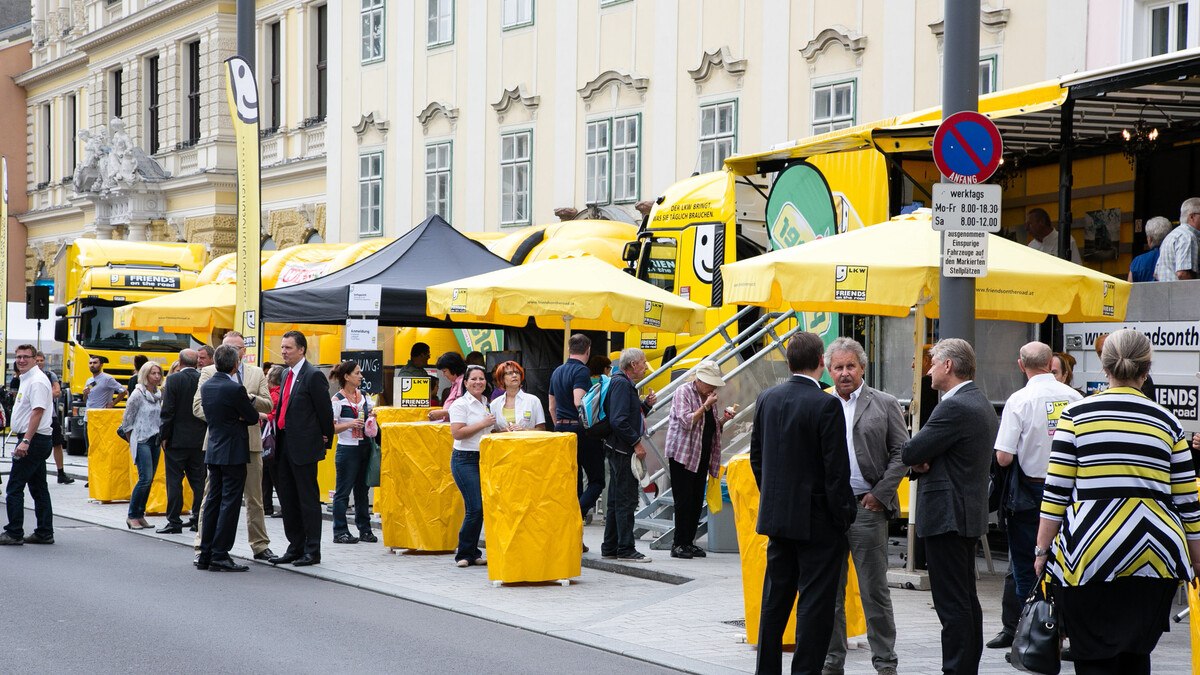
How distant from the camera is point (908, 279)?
10766 mm

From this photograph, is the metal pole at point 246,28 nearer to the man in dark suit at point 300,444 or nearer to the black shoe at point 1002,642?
the man in dark suit at point 300,444

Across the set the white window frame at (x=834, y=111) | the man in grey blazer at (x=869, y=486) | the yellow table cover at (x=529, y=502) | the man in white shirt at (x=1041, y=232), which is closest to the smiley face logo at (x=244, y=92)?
the yellow table cover at (x=529, y=502)

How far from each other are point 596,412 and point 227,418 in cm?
296

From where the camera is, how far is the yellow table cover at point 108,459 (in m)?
18.2

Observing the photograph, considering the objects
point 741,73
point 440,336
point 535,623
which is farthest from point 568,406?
point 741,73

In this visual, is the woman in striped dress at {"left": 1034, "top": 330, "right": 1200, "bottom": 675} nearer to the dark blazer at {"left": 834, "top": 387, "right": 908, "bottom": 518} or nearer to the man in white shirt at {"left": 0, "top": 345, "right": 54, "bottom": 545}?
the dark blazer at {"left": 834, "top": 387, "right": 908, "bottom": 518}

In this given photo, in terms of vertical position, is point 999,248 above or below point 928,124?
below

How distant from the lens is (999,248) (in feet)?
36.9

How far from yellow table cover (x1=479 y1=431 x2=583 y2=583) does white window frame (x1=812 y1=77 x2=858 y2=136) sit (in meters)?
10.8

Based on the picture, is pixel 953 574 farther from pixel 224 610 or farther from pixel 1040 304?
pixel 224 610

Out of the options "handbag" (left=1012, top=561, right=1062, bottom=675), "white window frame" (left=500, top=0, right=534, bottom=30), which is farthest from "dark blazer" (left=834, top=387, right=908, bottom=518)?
"white window frame" (left=500, top=0, right=534, bottom=30)

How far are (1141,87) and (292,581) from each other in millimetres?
7239

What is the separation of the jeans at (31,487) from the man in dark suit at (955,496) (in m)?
8.70

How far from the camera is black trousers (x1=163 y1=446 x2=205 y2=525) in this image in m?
15.3
